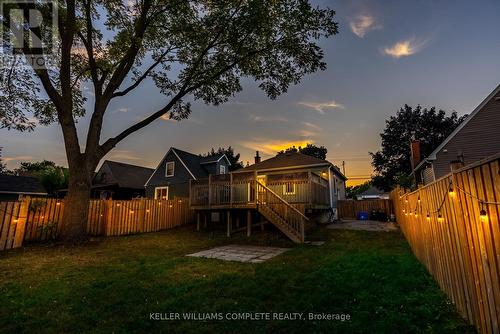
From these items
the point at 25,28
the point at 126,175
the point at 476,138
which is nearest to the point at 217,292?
the point at 25,28

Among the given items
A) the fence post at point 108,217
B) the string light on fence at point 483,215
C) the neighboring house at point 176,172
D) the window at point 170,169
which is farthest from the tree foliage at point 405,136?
the string light on fence at point 483,215

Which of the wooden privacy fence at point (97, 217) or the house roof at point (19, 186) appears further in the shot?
the house roof at point (19, 186)

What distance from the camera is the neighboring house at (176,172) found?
997 inches

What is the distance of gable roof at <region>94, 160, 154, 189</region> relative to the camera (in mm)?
27516

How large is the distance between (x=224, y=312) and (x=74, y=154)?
371 inches

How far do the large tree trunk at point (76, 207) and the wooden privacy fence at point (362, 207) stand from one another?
19914 millimetres

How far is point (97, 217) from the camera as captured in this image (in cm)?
1240

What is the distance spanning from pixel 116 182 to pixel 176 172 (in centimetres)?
680

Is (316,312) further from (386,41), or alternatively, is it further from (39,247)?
(386,41)

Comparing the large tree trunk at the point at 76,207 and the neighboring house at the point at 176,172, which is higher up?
the neighboring house at the point at 176,172

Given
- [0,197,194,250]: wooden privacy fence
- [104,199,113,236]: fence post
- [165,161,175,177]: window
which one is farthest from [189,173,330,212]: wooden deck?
[165,161,175,177]: window

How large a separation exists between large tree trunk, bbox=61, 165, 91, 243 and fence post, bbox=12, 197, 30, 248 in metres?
1.24

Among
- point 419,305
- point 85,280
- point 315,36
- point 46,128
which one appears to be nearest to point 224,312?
point 419,305

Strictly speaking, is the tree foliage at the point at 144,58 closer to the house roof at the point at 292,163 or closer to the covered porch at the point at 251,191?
the covered porch at the point at 251,191
